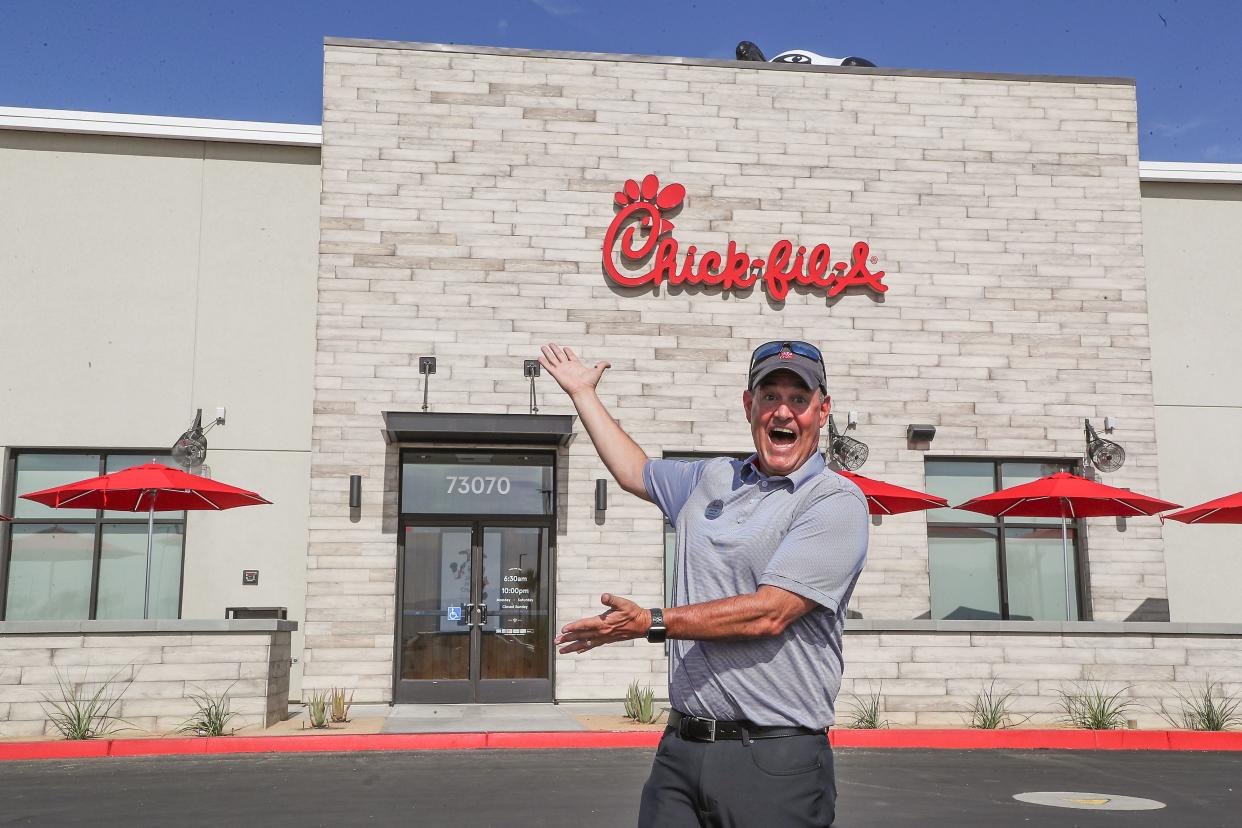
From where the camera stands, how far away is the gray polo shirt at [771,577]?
135 inches

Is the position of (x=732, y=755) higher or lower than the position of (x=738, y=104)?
lower

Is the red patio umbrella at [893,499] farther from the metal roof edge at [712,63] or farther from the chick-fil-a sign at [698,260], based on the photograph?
the metal roof edge at [712,63]

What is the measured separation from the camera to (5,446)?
18.0 m

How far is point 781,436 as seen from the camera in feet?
12.5

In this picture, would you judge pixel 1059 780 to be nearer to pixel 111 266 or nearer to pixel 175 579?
pixel 175 579

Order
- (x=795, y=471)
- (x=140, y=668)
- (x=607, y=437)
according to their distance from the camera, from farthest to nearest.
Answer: (x=140, y=668) → (x=607, y=437) → (x=795, y=471)

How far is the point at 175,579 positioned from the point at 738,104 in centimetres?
1117

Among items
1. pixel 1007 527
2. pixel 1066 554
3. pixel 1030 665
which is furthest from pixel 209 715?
pixel 1066 554

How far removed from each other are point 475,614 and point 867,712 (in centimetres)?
570

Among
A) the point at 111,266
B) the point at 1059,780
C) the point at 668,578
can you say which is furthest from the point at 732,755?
the point at 111,266

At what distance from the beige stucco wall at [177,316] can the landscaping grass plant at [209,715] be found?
165 inches

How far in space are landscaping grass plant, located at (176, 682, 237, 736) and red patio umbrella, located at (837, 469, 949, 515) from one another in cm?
826

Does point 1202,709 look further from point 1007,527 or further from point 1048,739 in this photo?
point 1007,527

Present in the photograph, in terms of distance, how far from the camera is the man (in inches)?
132
